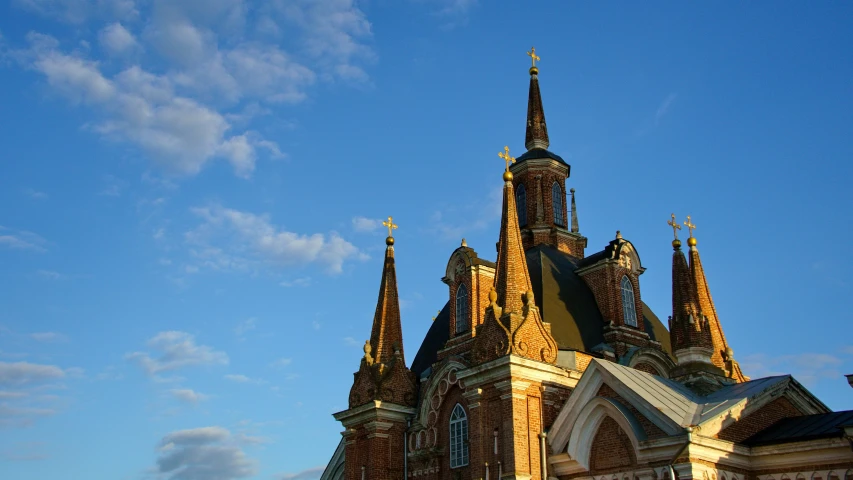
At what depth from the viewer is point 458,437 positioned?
26.4 metres

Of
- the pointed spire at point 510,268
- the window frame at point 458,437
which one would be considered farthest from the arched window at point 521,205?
the window frame at point 458,437

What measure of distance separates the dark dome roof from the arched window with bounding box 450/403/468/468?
12.6ft

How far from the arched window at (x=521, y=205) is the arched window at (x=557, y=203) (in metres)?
1.16

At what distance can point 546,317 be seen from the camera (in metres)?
27.2

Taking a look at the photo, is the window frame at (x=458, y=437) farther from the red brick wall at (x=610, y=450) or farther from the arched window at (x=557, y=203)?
the arched window at (x=557, y=203)

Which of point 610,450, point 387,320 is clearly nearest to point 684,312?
point 610,450

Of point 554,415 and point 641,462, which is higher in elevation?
point 554,415

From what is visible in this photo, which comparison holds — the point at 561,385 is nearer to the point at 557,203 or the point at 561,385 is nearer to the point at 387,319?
the point at 387,319

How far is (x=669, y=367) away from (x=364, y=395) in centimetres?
1050

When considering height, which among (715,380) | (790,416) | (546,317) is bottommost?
(790,416)

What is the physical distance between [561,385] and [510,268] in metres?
3.91

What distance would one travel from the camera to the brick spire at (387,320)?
99.1 feet

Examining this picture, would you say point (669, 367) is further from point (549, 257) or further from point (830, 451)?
point (830, 451)

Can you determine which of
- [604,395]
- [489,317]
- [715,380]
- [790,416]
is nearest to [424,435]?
[489,317]
